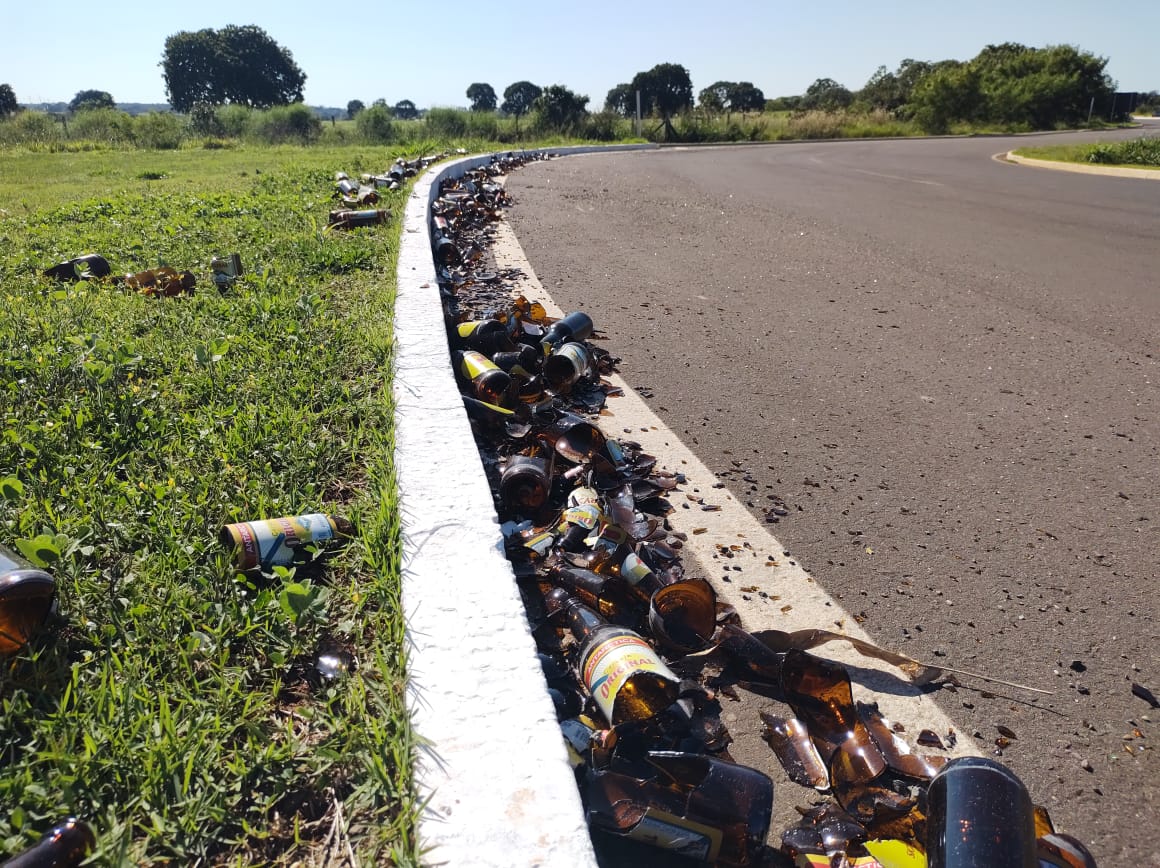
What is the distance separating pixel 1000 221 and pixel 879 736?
29.9 ft

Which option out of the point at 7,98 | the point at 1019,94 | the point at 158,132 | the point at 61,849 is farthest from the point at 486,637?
→ the point at 7,98

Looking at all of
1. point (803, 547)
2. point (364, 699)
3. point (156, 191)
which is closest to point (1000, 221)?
point (803, 547)

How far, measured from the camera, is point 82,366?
3.28 m

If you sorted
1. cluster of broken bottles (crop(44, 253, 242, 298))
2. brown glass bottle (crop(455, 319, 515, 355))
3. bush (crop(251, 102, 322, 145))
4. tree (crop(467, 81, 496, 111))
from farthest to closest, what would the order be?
tree (crop(467, 81, 496, 111)), bush (crop(251, 102, 322, 145)), cluster of broken bottles (crop(44, 253, 242, 298)), brown glass bottle (crop(455, 319, 515, 355))

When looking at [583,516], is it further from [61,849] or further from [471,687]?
[61,849]

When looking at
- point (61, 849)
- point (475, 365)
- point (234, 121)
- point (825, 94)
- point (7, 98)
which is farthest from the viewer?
point (825, 94)

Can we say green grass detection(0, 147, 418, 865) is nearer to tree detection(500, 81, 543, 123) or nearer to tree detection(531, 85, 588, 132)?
tree detection(531, 85, 588, 132)

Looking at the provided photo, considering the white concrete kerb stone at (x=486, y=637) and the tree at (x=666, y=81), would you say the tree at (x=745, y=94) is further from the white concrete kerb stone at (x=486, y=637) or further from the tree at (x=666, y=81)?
the white concrete kerb stone at (x=486, y=637)

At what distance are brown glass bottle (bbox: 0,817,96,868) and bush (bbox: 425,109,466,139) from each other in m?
26.0

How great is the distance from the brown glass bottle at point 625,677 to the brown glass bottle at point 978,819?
1.94 ft

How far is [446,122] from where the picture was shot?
26.7 meters

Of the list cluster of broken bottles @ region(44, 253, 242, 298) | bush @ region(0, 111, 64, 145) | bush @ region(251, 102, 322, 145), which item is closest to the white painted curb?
cluster of broken bottles @ region(44, 253, 242, 298)

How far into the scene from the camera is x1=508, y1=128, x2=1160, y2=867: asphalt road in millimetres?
1976

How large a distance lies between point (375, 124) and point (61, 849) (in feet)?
105
